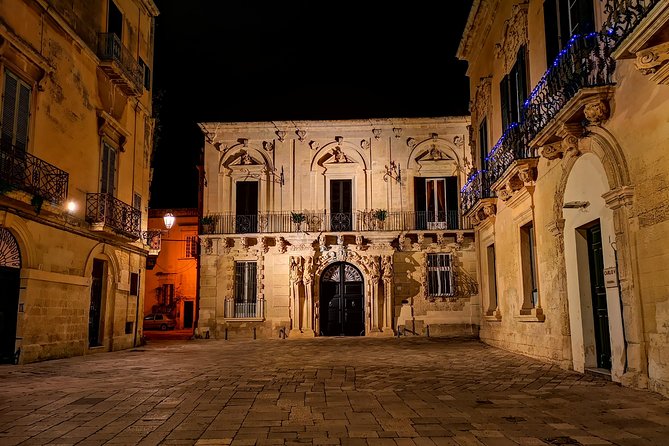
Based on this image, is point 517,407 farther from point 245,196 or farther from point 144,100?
point 245,196

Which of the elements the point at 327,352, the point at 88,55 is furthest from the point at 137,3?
the point at 327,352

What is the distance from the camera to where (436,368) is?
406 inches

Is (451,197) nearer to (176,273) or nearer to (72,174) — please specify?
(72,174)

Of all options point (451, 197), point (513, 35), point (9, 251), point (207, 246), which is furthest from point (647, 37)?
point (207, 246)

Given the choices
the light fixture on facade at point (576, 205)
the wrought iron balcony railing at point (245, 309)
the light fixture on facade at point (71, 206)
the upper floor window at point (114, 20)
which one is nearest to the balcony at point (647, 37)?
the light fixture on facade at point (576, 205)

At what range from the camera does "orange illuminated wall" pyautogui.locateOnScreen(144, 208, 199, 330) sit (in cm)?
3472

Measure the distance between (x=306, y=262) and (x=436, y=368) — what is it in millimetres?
13013

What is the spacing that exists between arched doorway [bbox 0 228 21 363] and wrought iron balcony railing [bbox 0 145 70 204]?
109 cm

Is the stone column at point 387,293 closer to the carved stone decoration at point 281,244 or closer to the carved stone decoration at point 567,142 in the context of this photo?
the carved stone decoration at point 281,244

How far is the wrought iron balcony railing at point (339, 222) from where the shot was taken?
76.3ft

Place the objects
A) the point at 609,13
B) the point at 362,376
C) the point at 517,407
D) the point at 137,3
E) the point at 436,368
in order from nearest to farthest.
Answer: the point at 517,407, the point at 609,13, the point at 362,376, the point at 436,368, the point at 137,3

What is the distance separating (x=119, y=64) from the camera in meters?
15.6

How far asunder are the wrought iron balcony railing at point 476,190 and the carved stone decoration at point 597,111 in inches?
274

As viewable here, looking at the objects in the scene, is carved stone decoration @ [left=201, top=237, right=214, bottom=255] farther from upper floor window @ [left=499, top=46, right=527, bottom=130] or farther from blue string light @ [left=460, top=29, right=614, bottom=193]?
upper floor window @ [left=499, top=46, right=527, bottom=130]
